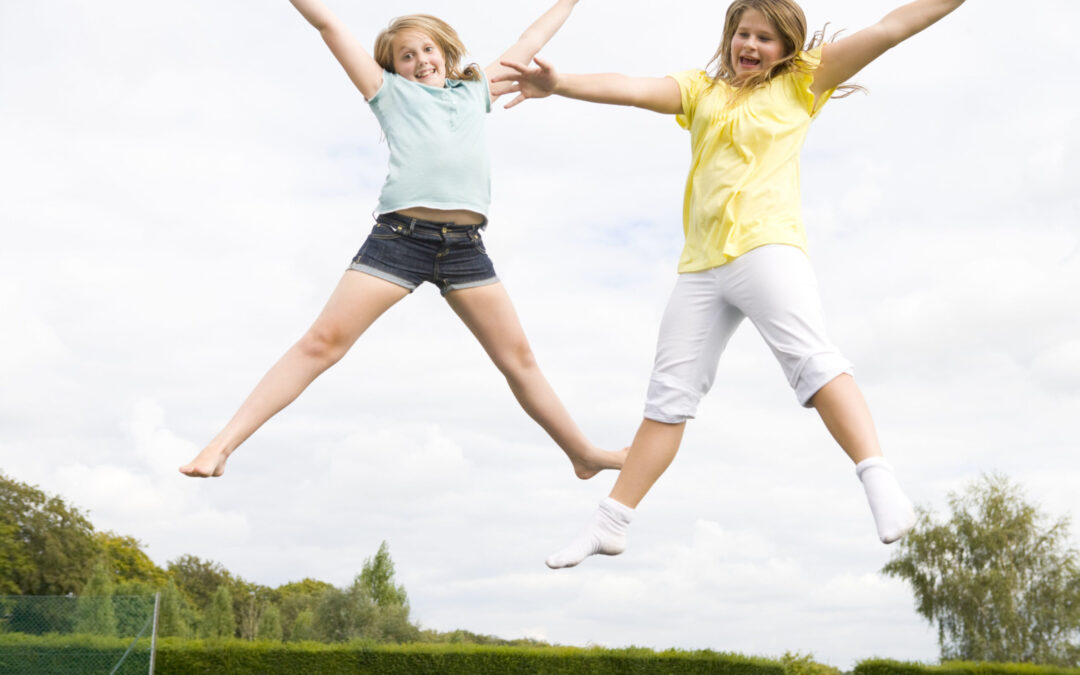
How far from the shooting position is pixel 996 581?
25.9m

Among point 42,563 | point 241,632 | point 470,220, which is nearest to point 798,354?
point 470,220

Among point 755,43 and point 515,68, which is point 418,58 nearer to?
point 515,68

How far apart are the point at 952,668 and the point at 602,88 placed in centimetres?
1437

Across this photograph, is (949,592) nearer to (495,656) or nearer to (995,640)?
(995,640)

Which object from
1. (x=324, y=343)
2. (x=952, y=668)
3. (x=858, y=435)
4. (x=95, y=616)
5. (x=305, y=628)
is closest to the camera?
(x=858, y=435)

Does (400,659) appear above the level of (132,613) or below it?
below

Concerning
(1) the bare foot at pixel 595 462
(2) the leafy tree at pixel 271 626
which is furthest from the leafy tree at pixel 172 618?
(1) the bare foot at pixel 595 462

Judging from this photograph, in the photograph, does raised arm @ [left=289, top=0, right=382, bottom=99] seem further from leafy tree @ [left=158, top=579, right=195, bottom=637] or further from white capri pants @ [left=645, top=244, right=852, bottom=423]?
leafy tree @ [left=158, top=579, right=195, bottom=637]

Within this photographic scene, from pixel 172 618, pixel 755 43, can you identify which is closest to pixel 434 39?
pixel 755 43

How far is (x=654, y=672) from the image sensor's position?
15578 millimetres

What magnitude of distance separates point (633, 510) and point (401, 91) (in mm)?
1860

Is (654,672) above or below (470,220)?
below

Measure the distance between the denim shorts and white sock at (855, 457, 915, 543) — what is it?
1651mm

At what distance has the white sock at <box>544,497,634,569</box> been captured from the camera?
375 centimetres
